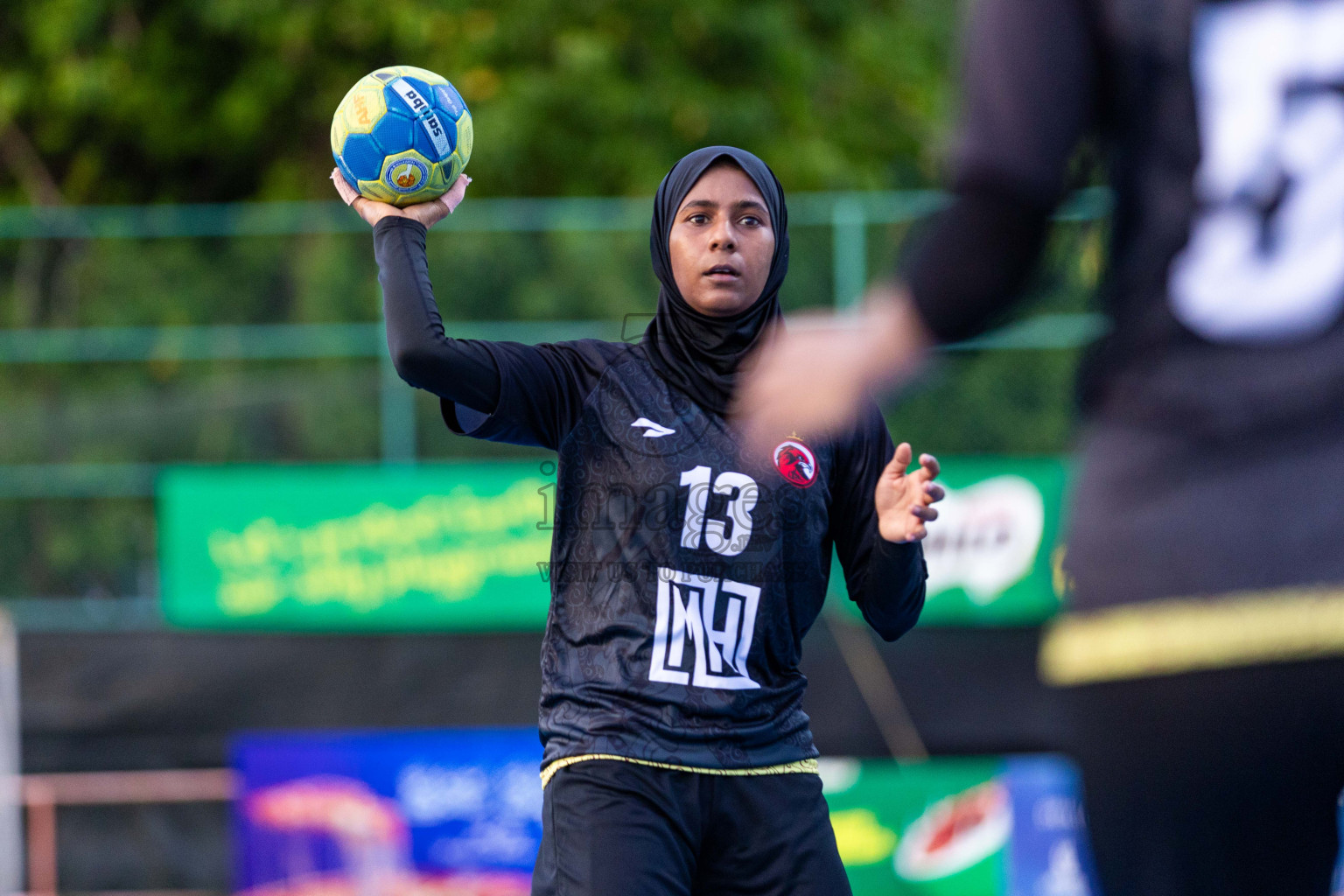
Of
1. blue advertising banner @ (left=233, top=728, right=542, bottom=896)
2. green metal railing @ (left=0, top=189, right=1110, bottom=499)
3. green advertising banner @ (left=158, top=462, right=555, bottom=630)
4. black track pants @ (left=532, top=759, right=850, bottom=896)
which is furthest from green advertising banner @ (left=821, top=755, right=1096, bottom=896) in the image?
black track pants @ (left=532, top=759, right=850, bottom=896)

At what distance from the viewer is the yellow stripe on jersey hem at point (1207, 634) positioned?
1.61 metres

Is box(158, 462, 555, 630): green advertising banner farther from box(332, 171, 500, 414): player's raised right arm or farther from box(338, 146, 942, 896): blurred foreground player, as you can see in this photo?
box(332, 171, 500, 414): player's raised right arm

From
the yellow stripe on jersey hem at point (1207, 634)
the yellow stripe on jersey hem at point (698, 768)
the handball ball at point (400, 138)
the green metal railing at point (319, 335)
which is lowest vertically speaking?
the yellow stripe on jersey hem at point (698, 768)

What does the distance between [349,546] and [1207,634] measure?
7.21m

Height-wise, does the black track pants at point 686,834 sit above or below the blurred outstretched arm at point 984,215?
below

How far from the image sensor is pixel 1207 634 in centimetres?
165

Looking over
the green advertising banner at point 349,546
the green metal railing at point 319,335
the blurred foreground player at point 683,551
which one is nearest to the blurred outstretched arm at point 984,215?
the blurred foreground player at point 683,551

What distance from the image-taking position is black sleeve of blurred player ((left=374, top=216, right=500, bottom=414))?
3.14 m

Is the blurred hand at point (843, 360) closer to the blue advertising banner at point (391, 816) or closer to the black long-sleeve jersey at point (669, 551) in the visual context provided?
the black long-sleeve jersey at point (669, 551)

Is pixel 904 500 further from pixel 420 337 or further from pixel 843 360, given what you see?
pixel 843 360

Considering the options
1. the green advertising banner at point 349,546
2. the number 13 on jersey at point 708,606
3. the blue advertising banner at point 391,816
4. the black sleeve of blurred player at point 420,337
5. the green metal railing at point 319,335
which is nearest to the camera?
the black sleeve of blurred player at point 420,337

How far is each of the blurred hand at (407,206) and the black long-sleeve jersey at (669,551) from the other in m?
0.04

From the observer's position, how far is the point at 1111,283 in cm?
Answer: 178

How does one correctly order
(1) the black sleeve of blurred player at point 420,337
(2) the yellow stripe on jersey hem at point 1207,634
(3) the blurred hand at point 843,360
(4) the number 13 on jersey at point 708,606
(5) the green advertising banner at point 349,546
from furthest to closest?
(5) the green advertising banner at point 349,546, (4) the number 13 on jersey at point 708,606, (1) the black sleeve of blurred player at point 420,337, (3) the blurred hand at point 843,360, (2) the yellow stripe on jersey hem at point 1207,634
